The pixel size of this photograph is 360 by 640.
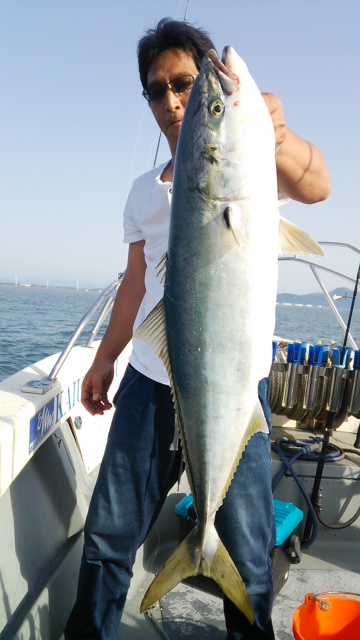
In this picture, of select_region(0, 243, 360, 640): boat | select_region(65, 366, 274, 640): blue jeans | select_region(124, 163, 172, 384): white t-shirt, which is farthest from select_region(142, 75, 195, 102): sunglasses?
select_region(0, 243, 360, 640): boat

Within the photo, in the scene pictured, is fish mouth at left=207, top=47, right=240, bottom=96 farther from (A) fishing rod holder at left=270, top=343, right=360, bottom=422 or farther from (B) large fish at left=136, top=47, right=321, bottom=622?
(A) fishing rod holder at left=270, top=343, right=360, bottom=422

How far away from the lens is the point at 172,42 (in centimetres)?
208

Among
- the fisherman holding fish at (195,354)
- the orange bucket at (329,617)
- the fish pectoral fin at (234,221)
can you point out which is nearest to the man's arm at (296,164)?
the fisherman holding fish at (195,354)

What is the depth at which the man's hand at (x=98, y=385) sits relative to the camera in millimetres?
2576

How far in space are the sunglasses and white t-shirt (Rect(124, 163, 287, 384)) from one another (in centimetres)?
33

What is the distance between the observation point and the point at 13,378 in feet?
9.67

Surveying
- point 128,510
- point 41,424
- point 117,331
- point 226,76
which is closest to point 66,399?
point 41,424

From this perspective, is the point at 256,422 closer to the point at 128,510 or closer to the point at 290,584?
the point at 128,510

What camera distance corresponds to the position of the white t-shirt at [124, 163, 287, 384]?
6.98 ft

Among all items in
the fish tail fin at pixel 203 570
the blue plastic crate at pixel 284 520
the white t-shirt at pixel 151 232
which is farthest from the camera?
the blue plastic crate at pixel 284 520

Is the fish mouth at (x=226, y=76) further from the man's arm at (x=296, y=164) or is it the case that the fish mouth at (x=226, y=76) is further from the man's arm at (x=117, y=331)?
the man's arm at (x=117, y=331)

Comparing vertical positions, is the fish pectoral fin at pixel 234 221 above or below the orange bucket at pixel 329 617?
above

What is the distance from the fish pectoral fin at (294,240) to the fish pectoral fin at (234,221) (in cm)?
24

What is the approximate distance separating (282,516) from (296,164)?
224 centimetres
